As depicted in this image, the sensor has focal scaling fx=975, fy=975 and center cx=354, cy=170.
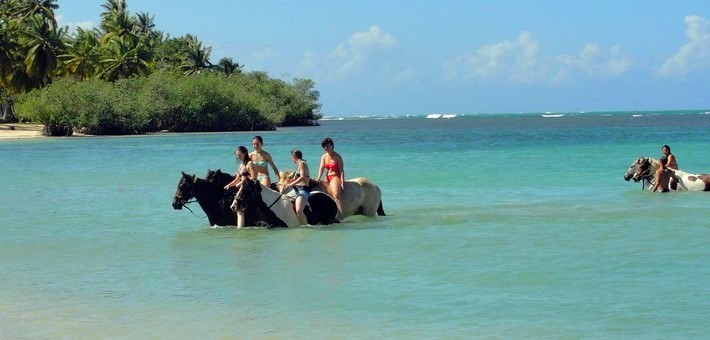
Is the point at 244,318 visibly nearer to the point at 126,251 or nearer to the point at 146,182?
the point at 126,251

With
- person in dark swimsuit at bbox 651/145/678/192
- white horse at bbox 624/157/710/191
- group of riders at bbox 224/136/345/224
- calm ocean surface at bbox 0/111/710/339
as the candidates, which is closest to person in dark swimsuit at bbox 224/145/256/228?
group of riders at bbox 224/136/345/224

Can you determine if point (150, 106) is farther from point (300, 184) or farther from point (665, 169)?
point (300, 184)

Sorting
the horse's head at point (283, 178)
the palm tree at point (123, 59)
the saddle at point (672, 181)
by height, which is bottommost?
the saddle at point (672, 181)

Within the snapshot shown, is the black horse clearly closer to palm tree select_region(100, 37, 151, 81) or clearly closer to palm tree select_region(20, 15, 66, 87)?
palm tree select_region(20, 15, 66, 87)

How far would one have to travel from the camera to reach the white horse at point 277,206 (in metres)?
15.2

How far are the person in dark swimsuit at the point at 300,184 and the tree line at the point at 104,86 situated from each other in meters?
60.9

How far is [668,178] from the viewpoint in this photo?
22.3m

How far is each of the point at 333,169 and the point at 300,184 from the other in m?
0.72

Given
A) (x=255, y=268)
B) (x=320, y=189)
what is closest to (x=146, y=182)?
(x=320, y=189)

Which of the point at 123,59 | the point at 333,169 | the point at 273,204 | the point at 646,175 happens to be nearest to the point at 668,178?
the point at 646,175

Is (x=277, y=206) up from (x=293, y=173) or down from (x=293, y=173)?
down

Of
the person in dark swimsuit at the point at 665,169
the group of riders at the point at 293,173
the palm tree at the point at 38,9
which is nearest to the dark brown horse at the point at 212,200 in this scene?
the group of riders at the point at 293,173

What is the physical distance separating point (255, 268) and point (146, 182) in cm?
1756

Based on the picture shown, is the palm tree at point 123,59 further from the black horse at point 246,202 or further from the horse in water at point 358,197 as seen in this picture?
the black horse at point 246,202
